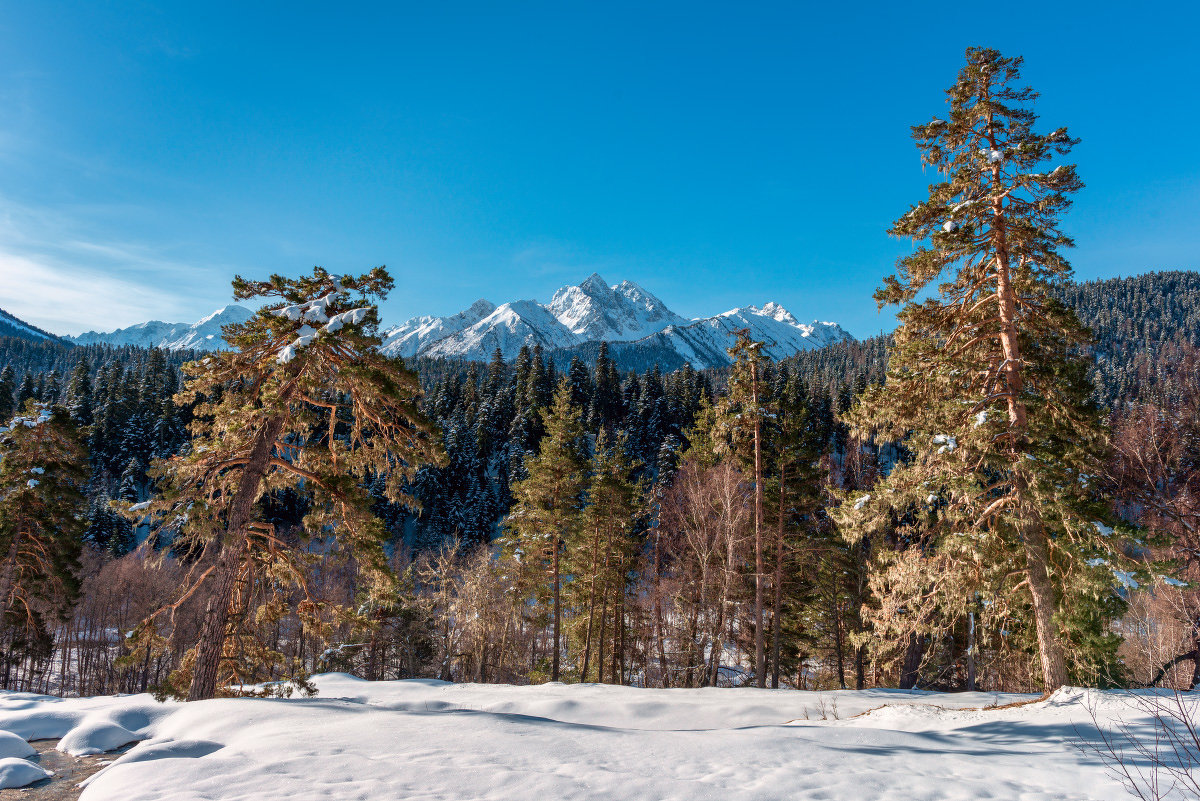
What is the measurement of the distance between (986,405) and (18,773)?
14.1 metres

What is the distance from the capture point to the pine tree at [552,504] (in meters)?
23.1

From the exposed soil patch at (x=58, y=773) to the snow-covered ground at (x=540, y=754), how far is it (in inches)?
9.2

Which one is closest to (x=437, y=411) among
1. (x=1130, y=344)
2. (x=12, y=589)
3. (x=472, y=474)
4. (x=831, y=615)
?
(x=472, y=474)

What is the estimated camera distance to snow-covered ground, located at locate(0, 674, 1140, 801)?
4.61 m

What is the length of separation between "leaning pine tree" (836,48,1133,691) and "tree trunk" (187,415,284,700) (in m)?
11.1

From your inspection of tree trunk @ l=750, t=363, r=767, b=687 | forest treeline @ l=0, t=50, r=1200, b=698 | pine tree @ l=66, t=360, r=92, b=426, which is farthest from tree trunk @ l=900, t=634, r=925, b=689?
pine tree @ l=66, t=360, r=92, b=426

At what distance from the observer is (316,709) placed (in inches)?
304

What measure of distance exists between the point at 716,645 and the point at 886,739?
1211cm

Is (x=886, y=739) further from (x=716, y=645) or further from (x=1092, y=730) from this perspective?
(x=716, y=645)

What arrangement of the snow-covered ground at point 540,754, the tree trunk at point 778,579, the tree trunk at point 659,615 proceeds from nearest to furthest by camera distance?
the snow-covered ground at point 540,754, the tree trunk at point 778,579, the tree trunk at point 659,615

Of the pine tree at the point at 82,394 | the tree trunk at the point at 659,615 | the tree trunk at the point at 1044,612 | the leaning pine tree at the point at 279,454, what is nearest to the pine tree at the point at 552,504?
the tree trunk at the point at 659,615

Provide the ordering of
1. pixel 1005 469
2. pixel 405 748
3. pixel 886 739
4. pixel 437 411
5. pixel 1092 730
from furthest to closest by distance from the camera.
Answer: pixel 437 411 < pixel 1005 469 < pixel 886 739 < pixel 1092 730 < pixel 405 748

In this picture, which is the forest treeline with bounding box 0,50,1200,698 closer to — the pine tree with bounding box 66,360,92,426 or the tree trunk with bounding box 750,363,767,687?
the tree trunk with bounding box 750,363,767,687

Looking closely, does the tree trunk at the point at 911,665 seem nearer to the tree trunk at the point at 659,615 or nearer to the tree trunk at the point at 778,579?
the tree trunk at the point at 778,579
